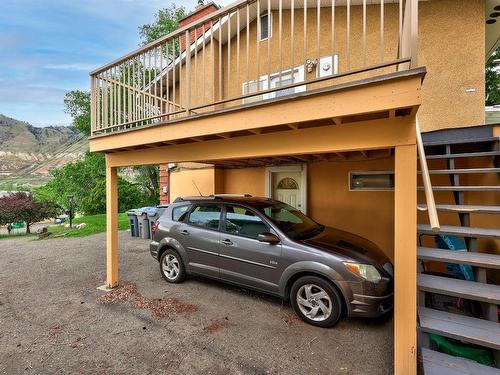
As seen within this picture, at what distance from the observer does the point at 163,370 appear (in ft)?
8.60

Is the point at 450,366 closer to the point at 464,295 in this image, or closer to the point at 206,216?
the point at 464,295

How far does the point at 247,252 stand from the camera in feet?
12.9

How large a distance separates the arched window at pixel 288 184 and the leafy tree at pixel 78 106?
19723 millimetres

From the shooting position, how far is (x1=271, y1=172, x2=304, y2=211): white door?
640 centimetres

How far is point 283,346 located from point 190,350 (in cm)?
105

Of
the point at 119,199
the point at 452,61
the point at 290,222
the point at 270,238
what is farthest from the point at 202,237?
the point at 119,199

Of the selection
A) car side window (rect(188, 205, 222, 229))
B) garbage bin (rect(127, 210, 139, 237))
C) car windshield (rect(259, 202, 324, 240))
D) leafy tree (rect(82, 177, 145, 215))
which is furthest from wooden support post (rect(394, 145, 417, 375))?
leafy tree (rect(82, 177, 145, 215))

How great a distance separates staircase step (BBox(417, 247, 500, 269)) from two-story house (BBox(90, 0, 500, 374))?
0.02 m

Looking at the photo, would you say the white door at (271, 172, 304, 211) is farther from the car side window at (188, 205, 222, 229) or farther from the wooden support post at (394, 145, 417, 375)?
the wooden support post at (394, 145, 417, 375)

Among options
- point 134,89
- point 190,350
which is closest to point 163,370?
point 190,350

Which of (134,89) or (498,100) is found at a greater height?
(498,100)

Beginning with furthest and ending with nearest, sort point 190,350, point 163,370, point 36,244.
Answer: point 36,244 → point 190,350 → point 163,370

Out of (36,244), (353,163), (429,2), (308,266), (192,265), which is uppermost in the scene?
(429,2)

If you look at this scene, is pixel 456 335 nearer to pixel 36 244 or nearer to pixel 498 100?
pixel 36 244
